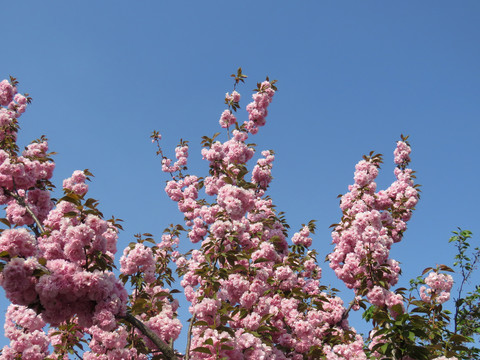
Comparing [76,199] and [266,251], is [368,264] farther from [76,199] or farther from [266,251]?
[76,199]

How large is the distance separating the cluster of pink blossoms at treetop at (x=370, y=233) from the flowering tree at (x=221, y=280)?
3cm

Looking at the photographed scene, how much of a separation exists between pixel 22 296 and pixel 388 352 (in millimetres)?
3690

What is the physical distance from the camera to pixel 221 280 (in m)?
5.58

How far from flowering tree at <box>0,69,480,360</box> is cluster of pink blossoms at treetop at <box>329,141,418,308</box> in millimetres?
25

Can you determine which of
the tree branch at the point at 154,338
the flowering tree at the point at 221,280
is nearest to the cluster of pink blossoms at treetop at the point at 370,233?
the flowering tree at the point at 221,280

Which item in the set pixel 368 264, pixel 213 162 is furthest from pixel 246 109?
pixel 368 264

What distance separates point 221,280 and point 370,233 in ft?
7.54

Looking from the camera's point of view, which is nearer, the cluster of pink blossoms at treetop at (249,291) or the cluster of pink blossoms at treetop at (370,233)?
the cluster of pink blossoms at treetop at (249,291)

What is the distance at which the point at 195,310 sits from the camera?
4.20 metres

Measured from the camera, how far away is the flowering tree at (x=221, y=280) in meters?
3.24

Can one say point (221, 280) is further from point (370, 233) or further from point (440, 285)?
point (440, 285)

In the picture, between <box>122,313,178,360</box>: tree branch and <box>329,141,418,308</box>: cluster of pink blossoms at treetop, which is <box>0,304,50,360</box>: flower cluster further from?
<box>329,141,418,308</box>: cluster of pink blossoms at treetop

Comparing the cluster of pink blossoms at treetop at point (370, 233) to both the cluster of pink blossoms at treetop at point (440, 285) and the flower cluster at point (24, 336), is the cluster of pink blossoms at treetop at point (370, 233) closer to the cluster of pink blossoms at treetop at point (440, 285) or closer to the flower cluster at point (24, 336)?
the cluster of pink blossoms at treetop at point (440, 285)

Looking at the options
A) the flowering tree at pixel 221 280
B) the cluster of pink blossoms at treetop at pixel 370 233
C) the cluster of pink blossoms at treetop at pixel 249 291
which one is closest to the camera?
the flowering tree at pixel 221 280
